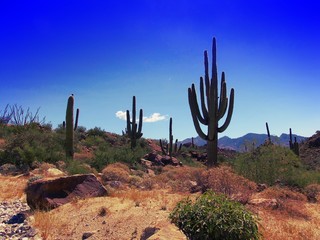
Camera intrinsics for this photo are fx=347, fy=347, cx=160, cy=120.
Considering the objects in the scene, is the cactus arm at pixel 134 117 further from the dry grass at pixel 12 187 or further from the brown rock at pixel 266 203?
the brown rock at pixel 266 203

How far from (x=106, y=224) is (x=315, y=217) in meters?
5.77

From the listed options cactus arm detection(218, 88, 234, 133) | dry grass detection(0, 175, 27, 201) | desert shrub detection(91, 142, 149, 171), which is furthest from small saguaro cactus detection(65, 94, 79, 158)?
cactus arm detection(218, 88, 234, 133)

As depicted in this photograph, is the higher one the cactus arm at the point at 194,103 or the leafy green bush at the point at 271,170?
the cactus arm at the point at 194,103

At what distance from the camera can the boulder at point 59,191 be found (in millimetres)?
8336

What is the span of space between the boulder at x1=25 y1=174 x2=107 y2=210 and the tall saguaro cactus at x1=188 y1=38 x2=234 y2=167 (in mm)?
8741

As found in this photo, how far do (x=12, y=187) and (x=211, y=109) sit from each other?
9747mm

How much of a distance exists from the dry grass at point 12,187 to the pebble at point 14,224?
0.93 metres

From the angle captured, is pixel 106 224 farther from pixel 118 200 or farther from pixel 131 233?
pixel 118 200

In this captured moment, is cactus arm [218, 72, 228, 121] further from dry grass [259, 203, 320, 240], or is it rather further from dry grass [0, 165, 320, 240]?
dry grass [259, 203, 320, 240]

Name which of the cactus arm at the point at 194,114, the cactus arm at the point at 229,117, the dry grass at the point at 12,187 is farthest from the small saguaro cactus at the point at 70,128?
the cactus arm at the point at 229,117

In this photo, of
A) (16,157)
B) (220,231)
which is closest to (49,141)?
(16,157)

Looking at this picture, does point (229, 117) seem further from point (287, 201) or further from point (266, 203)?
point (266, 203)

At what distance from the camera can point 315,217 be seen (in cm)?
920

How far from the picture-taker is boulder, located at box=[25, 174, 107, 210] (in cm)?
834
